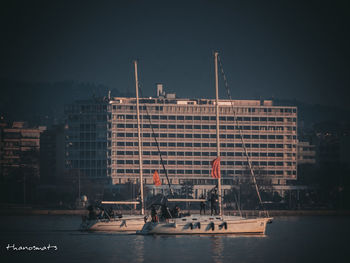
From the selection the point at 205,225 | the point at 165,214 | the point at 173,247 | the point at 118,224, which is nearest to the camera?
the point at 173,247

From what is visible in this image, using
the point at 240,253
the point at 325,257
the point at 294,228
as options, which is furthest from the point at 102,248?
the point at 294,228

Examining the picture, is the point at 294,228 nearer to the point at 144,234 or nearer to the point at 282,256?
the point at 144,234

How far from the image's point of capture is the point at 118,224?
378ft

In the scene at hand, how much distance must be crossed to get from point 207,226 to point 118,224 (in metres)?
15.5

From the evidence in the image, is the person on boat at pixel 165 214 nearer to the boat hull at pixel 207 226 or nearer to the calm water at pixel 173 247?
the boat hull at pixel 207 226

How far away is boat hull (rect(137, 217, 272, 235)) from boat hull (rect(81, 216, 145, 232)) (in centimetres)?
1002

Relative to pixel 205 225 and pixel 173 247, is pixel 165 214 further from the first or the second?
pixel 173 247

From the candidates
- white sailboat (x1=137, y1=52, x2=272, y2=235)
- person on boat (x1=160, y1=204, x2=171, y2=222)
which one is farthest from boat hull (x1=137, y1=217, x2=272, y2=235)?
person on boat (x1=160, y1=204, x2=171, y2=222)

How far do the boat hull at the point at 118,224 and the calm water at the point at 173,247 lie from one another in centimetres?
163

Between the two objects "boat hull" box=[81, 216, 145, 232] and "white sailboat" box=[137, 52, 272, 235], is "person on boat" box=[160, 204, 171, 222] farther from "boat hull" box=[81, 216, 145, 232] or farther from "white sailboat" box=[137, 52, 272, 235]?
"boat hull" box=[81, 216, 145, 232]

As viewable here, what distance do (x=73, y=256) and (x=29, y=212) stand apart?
375ft

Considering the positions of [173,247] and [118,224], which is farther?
[118,224]

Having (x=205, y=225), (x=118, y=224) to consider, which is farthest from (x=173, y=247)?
(x=118, y=224)

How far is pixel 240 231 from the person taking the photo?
104 metres
